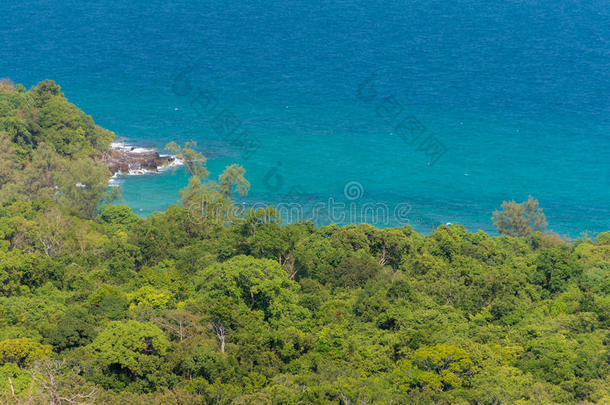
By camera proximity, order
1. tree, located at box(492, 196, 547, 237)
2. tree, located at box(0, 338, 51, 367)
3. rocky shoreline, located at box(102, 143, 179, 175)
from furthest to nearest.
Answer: rocky shoreline, located at box(102, 143, 179, 175)
tree, located at box(492, 196, 547, 237)
tree, located at box(0, 338, 51, 367)

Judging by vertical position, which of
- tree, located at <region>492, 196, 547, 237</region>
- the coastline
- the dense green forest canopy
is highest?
the coastline

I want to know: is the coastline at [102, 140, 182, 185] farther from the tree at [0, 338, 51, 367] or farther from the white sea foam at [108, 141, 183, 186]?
the tree at [0, 338, 51, 367]

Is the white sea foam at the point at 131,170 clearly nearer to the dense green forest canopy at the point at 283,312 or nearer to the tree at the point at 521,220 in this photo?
the dense green forest canopy at the point at 283,312

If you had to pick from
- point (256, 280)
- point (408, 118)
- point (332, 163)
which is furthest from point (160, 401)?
point (408, 118)

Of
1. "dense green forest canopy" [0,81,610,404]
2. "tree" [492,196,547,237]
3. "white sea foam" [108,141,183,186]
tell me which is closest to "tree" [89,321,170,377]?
"dense green forest canopy" [0,81,610,404]

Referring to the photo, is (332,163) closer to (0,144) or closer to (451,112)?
(451,112)

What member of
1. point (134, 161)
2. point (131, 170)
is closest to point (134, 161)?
point (134, 161)
